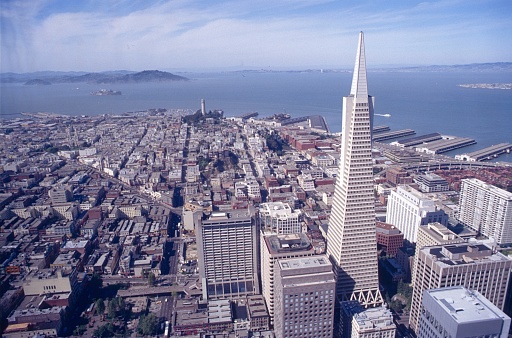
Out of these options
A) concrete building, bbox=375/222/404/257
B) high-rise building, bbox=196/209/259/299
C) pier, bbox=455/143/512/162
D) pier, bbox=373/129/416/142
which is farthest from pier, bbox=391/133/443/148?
high-rise building, bbox=196/209/259/299

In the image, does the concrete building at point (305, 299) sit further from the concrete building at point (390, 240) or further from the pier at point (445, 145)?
the pier at point (445, 145)

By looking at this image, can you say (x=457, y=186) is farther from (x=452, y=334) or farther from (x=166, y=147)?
(x=166, y=147)

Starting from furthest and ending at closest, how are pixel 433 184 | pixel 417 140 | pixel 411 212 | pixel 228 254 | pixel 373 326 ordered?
pixel 417 140 < pixel 433 184 < pixel 411 212 < pixel 228 254 < pixel 373 326

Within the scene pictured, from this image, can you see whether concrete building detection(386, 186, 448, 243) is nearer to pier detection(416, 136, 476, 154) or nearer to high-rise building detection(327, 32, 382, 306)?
high-rise building detection(327, 32, 382, 306)

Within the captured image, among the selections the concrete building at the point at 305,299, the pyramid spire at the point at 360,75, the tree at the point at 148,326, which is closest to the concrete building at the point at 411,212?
the pyramid spire at the point at 360,75

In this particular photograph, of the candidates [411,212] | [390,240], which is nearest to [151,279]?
[390,240]

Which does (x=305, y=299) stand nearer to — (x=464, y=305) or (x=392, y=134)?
(x=464, y=305)
